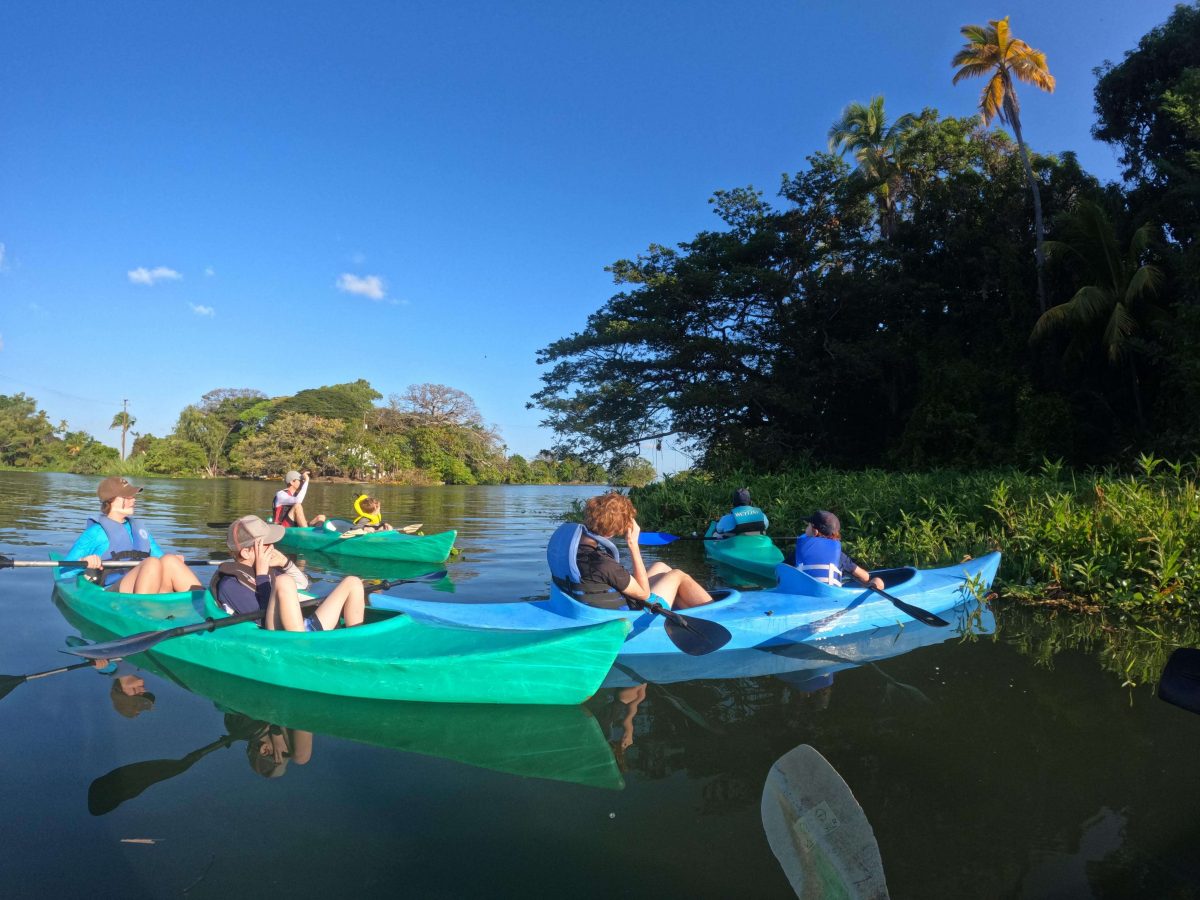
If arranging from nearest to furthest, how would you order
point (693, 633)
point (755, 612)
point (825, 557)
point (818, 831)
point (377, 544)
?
1. point (818, 831)
2. point (693, 633)
3. point (755, 612)
4. point (825, 557)
5. point (377, 544)

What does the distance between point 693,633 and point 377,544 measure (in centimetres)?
674

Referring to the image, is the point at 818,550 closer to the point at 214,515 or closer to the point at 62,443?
the point at 214,515

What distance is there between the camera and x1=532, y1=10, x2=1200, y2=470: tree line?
549 inches

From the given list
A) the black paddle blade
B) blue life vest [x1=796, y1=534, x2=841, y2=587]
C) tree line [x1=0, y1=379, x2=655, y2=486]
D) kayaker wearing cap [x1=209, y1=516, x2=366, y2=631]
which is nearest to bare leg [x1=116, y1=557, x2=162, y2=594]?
kayaker wearing cap [x1=209, y1=516, x2=366, y2=631]

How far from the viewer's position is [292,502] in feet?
37.9

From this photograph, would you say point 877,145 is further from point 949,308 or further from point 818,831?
point 818,831

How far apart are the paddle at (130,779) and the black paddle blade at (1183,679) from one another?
3731mm

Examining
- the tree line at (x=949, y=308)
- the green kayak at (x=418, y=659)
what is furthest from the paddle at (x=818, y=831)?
the tree line at (x=949, y=308)

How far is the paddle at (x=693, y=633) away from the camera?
4285 millimetres

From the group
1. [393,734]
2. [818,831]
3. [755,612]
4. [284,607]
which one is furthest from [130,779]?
[755,612]

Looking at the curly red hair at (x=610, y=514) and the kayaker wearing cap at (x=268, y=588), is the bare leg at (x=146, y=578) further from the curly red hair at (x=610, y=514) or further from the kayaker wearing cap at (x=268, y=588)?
the curly red hair at (x=610, y=514)

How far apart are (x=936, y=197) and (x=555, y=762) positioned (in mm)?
18052

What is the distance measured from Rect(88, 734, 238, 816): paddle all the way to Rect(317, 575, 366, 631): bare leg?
1236 mm

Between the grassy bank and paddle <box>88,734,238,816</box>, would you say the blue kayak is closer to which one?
the grassy bank
